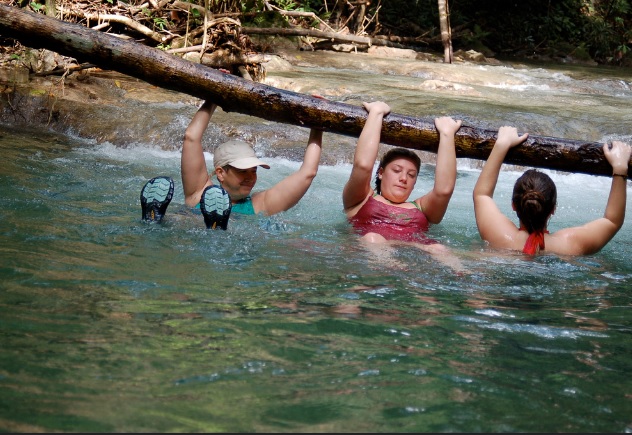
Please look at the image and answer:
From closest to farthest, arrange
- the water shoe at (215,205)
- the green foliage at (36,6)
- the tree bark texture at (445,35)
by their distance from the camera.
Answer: the water shoe at (215,205), the green foliage at (36,6), the tree bark texture at (445,35)

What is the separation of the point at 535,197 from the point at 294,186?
5.49 ft

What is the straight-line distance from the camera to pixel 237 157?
5555 mm

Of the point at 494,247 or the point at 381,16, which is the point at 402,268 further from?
the point at 381,16

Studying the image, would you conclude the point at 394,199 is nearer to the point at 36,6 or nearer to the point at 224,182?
the point at 224,182

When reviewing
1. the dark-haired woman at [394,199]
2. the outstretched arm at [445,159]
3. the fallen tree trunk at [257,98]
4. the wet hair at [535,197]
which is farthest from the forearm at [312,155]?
the wet hair at [535,197]

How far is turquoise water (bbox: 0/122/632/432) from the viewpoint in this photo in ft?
8.71

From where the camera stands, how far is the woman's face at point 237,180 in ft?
18.4

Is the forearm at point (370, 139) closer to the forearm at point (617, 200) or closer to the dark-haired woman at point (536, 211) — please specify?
the dark-haired woman at point (536, 211)

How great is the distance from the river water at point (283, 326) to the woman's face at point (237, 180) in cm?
22

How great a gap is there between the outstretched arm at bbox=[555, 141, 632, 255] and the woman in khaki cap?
1.83m

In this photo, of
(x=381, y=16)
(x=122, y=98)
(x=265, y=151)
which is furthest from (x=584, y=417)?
(x=381, y=16)

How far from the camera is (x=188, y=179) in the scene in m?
5.63

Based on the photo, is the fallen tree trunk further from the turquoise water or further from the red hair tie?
the turquoise water

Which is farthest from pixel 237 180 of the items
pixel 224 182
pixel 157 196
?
pixel 157 196
